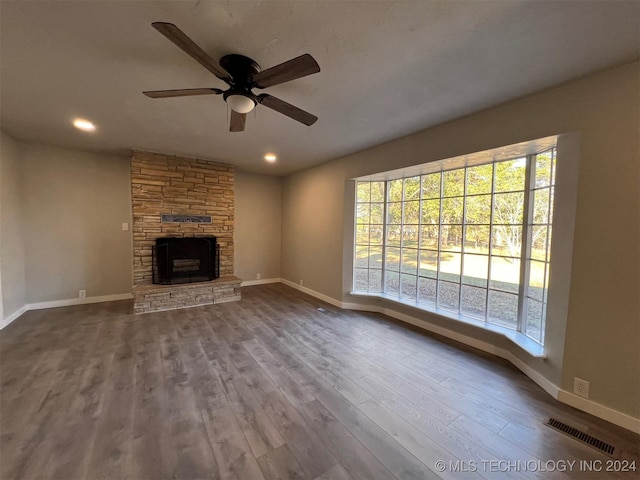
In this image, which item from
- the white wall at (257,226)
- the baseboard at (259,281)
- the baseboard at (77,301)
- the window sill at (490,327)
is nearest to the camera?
the window sill at (490,327)

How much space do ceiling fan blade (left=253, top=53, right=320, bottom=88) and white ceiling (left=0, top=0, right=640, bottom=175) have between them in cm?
20

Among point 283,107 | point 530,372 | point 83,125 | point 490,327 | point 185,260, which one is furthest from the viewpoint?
point 185,260

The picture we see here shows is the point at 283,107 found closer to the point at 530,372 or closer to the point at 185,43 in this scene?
the point at 185,43

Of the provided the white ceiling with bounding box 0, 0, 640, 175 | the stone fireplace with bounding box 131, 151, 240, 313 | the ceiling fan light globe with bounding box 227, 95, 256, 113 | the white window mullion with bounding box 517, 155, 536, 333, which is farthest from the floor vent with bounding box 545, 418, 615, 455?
the stone fireplace with bounding box 131, 151, 240, 313

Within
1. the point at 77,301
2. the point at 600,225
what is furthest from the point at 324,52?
the point at 77,301

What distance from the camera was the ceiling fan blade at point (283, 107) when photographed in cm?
188

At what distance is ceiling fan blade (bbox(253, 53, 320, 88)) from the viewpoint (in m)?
1.46

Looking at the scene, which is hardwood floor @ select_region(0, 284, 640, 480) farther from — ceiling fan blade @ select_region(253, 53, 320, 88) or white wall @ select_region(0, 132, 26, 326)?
ceiling fan blade @ select_region(253, 53, 320, 88)

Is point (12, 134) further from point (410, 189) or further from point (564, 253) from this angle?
point (564, 253)

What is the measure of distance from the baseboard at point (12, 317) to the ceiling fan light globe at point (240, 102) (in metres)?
4.26

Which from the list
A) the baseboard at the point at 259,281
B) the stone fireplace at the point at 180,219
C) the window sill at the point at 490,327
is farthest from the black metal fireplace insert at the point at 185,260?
the window sill at the point at 490,327

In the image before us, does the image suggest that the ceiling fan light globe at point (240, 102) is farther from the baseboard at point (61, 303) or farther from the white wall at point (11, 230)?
the baseboard at point (61, 303)

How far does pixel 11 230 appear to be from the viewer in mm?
3518

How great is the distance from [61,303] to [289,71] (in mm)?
5225
